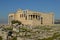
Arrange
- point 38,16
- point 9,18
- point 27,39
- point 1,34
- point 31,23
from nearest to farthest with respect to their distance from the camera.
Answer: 1. point 27,39
2. point 1,34
3. point 31,23
4. point 38,16
5. point 9,18

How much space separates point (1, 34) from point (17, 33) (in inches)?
109

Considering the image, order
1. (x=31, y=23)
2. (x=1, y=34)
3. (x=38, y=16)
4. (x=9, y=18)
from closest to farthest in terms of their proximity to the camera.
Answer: (x=1, y=34)
(x=31, y=23)
(x=38, y=16)
(x=9, y=18)

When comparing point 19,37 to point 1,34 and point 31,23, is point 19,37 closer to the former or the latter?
point 1,34

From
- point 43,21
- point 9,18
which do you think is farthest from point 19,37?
point 9,18

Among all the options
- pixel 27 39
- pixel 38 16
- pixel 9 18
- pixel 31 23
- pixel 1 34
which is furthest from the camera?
pixel 9 18

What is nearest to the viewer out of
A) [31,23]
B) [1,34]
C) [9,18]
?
[1,34]

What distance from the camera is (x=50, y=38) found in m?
33.3

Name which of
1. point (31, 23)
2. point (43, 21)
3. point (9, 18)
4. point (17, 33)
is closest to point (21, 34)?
point (17, 33)

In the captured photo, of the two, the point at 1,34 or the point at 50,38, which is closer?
the point at 50,38

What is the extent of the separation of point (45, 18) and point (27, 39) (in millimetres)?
28516

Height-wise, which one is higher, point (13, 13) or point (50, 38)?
point (13, 13)

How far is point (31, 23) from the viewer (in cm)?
5678

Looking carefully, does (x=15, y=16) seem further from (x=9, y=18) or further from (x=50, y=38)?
(x=50, y=38)

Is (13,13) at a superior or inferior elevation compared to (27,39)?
superior
